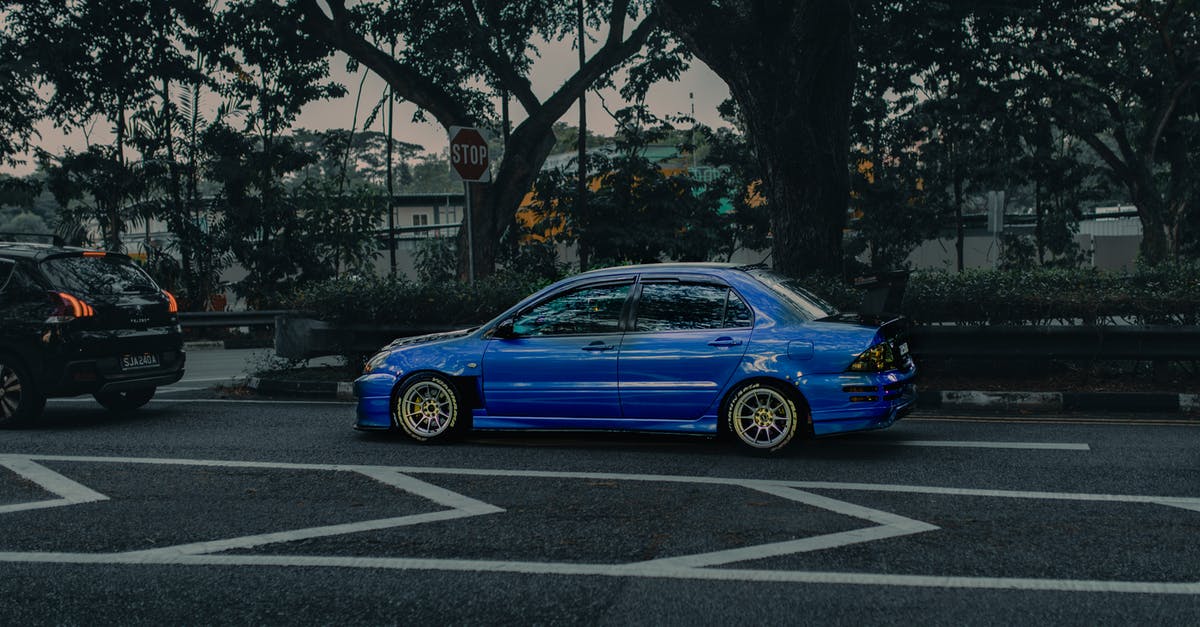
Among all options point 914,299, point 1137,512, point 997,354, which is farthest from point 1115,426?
point 1137,512

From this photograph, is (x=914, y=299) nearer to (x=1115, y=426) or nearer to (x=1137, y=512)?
(x=1115, y=426)

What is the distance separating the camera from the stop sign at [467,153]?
12703mm

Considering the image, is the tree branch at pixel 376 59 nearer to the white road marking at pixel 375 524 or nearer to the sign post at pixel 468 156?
the sign post at pixel 468 156

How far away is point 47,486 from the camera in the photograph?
720cm

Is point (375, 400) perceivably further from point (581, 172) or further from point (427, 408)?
point (581, 172)

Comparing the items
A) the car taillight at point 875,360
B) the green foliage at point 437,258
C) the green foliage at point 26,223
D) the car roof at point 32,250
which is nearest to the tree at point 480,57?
the green foliage at point 437,258

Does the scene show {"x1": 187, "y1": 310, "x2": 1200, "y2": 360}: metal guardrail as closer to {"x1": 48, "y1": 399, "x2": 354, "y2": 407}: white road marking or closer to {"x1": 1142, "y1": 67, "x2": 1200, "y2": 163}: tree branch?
{"x1": 48, "y1": 399, "x2": 354, "y2": 407}: white road marking

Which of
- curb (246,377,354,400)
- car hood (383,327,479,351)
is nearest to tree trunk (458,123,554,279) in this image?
curb (246,377,354,400)

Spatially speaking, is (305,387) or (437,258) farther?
(437,258)

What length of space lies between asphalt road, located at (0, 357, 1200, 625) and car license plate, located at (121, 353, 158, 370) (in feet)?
4.24

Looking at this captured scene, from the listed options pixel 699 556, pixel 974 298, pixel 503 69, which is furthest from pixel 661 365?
pixel 503 69

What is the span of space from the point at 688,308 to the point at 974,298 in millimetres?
4673

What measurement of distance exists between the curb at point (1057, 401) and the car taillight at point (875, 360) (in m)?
3.17

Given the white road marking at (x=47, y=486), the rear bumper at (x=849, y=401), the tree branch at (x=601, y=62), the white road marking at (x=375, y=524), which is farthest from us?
the tree branch at (x=601, y=62)
